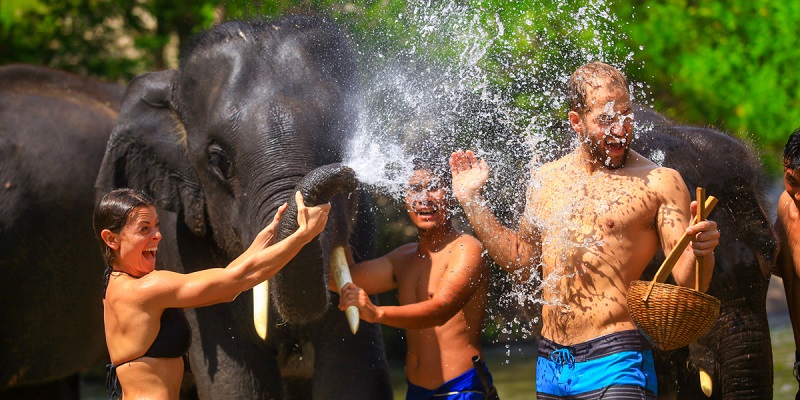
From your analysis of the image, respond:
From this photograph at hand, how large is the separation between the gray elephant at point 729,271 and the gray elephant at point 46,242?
369 centimetres

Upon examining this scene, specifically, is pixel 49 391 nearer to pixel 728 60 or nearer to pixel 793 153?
pixel 793 153

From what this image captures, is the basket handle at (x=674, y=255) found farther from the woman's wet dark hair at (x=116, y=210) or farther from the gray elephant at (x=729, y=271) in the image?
the woman's wet dark hair at (x=116, y=210)

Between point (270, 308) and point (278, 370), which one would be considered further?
point (278, 370)

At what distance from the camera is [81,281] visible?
7.21 metres

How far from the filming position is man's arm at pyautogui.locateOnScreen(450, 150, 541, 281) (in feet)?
14.0

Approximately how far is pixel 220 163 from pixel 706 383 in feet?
7.31

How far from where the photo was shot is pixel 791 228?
14.5 feet

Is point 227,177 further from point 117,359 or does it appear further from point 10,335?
point 10,335

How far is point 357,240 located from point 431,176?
2.71 feet

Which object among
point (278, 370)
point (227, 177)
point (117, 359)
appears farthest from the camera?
point (278, 370)

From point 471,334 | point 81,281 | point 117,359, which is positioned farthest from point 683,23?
point 117,359

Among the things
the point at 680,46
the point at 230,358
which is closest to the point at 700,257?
the point at 230,358

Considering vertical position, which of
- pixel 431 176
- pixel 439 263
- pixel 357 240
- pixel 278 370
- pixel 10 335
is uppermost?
pixel 431 176

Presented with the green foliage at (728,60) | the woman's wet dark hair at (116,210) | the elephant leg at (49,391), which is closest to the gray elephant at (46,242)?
the elephant leg at (49,391)
